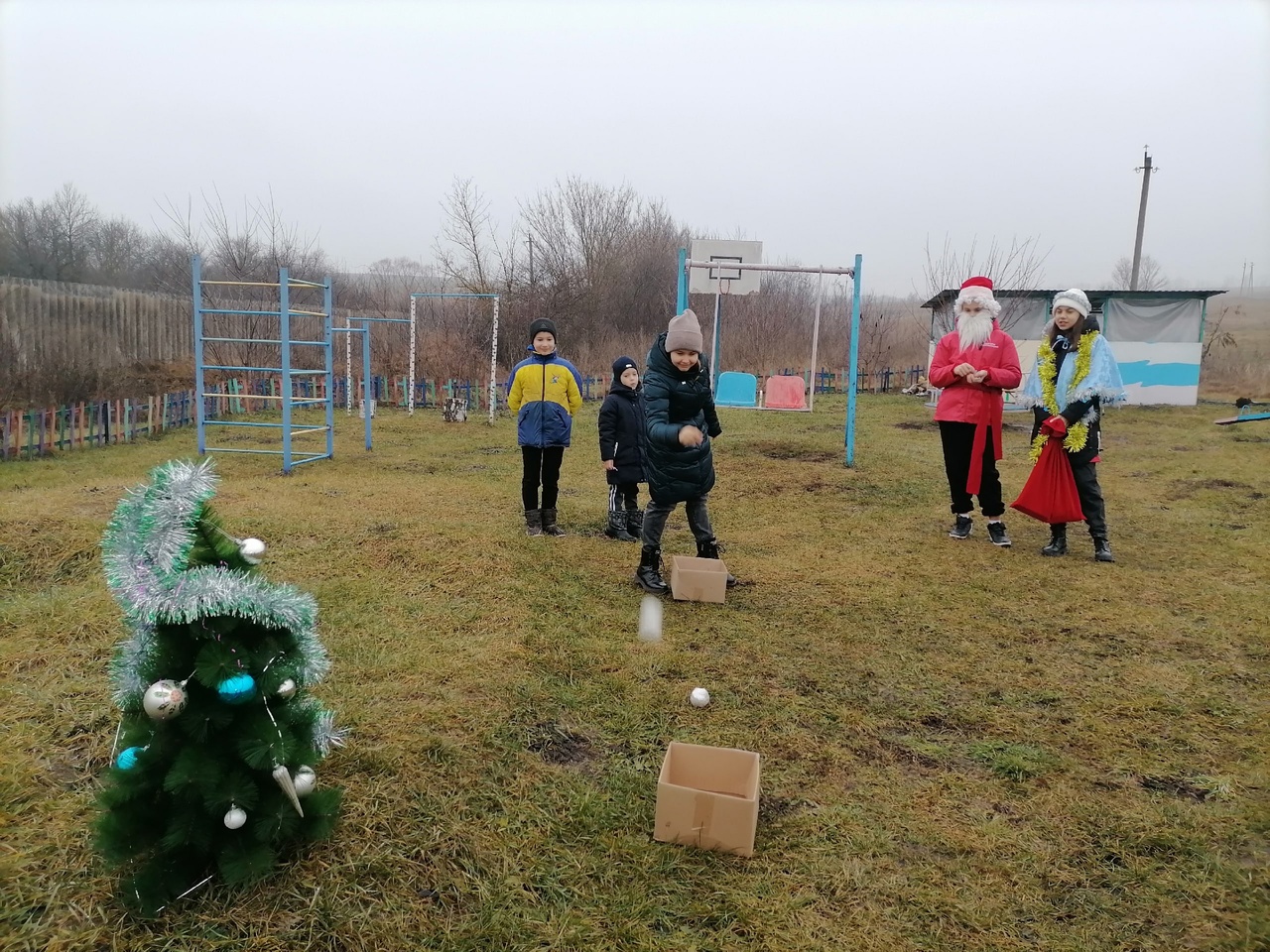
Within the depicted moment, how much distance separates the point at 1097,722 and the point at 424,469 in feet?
24.8

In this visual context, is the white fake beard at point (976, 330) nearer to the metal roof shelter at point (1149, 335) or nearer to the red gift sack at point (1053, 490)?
the red gift sack at point (1053, 490)

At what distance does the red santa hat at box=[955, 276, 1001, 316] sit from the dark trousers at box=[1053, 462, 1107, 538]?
1.30m

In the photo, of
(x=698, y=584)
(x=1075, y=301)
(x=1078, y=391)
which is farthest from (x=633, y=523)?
(x=1075, y=301)

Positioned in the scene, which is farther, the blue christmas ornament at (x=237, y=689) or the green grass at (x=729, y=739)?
the green grass at (x=729, y=739)

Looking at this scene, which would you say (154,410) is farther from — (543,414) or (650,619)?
(650,619)

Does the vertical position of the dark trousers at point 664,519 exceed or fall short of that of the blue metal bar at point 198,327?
it falls short

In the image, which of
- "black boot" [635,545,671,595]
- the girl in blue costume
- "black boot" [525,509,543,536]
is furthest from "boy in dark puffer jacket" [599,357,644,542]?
the girl in blue costume

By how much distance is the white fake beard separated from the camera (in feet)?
20.4

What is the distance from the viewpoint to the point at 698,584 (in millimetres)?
4848

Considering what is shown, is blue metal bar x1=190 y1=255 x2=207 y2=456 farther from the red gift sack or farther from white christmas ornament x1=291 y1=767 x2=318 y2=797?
the red gift sack

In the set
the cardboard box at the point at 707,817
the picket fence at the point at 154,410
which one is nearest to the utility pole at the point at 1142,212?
the picket fence at the point at 154,410

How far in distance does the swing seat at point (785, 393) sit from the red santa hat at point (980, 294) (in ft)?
13.2

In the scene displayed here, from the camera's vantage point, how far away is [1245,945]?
7.02 ft

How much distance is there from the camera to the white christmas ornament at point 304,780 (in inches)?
84.8
